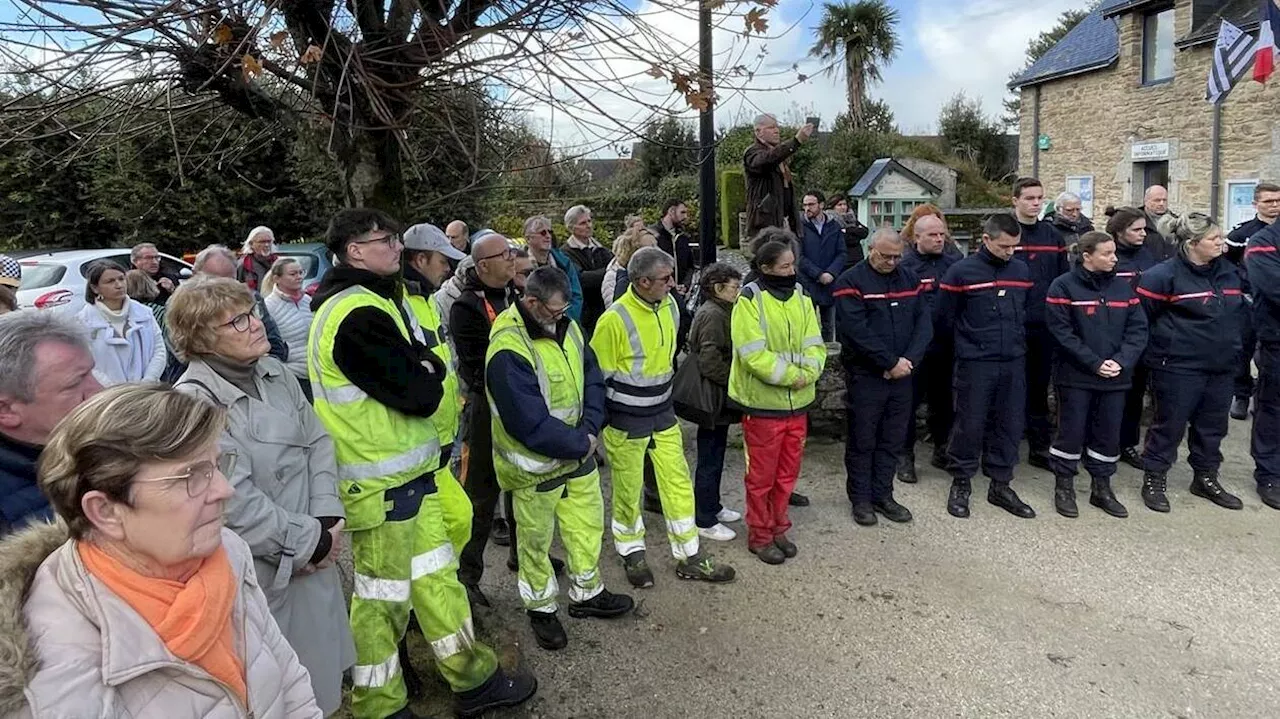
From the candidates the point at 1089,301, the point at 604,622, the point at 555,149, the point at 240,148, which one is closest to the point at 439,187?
the point at 240,148

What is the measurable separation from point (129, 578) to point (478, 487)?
9.31 feet

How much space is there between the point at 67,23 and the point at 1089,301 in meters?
5.36

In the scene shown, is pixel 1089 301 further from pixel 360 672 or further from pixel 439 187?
pixel 360 672

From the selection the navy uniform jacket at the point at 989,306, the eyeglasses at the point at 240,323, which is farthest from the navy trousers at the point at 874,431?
the eyeglasses at the point at 240,323

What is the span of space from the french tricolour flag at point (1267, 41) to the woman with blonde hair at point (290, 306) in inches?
552

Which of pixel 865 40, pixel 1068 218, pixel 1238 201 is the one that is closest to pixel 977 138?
pixel 865 40

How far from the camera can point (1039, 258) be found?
606cm

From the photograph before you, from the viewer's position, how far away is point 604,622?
4.02 m

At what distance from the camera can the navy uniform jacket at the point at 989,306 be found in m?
5.20

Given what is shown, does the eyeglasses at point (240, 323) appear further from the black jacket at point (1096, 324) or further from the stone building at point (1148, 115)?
the stone building at point (1148, 115)

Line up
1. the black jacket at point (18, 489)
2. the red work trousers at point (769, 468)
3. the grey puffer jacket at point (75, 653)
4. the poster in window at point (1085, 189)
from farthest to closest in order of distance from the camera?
the poster in window at point (1085, 189) < the red work trousers at point (769, 468) < the black jacket at point (18, 489) < the grey puffer jacket at point (75, 653)

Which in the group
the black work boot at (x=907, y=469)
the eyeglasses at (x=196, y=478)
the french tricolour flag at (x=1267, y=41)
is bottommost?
the black work boot at (x=907, y=469)

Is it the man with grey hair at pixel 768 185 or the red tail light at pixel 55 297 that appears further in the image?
the red tail light at pixel 55 297

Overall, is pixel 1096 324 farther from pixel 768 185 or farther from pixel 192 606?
pixel 192 606
